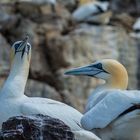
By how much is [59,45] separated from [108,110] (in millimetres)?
11883

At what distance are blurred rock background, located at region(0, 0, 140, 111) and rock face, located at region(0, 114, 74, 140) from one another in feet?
37.3

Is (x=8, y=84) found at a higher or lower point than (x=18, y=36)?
higher

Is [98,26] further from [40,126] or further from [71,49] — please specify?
[40,126]

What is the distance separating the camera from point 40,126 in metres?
4.58

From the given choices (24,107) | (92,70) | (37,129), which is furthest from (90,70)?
(37,129)

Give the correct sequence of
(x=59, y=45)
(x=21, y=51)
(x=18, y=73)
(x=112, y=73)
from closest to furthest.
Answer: (x=18, y=73), (x=21, y=51), (x=112, y=73), (x=59, y=45)

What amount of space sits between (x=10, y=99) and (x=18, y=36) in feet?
37.6

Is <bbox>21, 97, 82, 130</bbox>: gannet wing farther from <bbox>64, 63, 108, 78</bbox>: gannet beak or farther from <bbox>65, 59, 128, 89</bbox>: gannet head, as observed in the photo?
<bbox>64, 63, 108, 78</bbox>: gannet beak

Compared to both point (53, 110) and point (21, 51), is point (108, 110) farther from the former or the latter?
point (21, 51)

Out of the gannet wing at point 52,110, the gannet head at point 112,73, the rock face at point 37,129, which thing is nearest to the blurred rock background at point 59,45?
the gannet head at point 112,73

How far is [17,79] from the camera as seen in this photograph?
7.07 metres

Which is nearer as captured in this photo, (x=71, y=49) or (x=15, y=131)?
(x=15, y=131)

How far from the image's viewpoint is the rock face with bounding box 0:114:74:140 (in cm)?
450

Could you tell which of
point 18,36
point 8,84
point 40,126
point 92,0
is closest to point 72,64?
point 18,36
